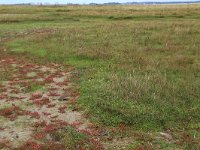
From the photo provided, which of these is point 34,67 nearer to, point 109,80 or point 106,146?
point 109,80

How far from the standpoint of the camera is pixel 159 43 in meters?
34.7

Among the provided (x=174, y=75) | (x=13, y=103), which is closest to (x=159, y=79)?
(x=174, y=75)

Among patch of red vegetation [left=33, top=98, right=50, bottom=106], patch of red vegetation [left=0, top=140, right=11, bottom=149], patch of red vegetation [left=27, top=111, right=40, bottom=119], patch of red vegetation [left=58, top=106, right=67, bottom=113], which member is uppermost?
patch of red vegetation [left=58, top=106, right=67, bottom=113]

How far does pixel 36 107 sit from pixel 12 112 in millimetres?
1275

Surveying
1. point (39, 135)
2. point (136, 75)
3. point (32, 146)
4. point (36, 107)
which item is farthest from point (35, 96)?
point (32, 146)

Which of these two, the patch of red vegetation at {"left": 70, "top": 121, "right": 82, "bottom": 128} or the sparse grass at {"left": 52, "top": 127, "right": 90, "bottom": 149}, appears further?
the patch of red vegetation at {"left": 70, "top": 121, "right": 82, "bottom": 128}

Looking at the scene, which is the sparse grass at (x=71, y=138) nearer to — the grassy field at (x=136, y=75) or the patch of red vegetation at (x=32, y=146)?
the patch of red vegetation at (x=32, y=146)

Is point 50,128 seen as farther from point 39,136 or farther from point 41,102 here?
point 41,102

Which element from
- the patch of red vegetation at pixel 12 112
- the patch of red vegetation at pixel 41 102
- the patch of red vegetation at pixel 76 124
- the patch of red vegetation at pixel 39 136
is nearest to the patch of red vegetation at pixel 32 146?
the patch of red vegetation at pixel 39 136

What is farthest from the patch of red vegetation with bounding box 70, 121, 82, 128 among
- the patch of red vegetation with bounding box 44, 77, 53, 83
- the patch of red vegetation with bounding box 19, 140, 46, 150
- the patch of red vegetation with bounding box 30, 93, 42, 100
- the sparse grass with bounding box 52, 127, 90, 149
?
the patch of red vegetation with bounding box 44, 77, 53, 83

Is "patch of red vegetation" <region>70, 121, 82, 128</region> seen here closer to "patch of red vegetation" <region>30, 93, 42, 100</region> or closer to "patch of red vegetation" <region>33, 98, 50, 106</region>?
"patch of red vegetation" <region>33, 98, 50, 106</region>

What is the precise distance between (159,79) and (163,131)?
222 inches

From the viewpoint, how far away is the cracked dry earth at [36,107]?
1437 cm

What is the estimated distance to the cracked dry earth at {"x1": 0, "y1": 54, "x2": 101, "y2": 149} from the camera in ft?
47.1
